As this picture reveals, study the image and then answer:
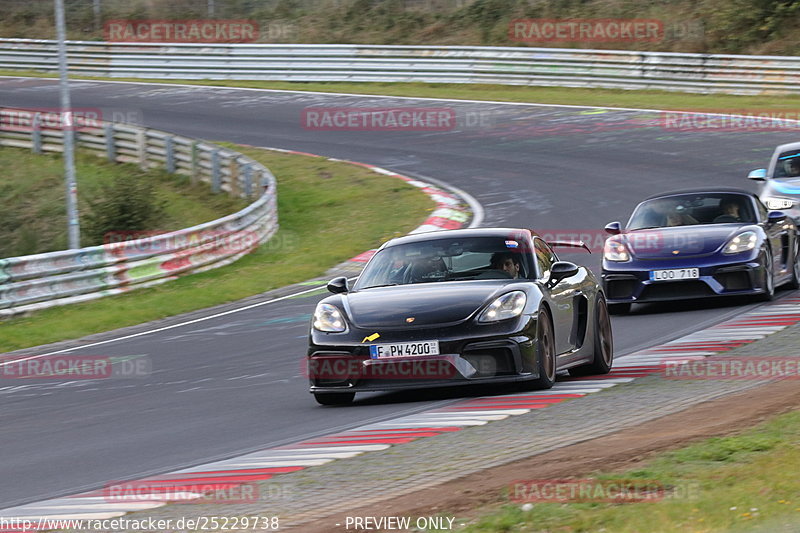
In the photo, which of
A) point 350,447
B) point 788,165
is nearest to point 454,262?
point 350,447

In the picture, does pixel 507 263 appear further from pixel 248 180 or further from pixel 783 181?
pixel 248 180

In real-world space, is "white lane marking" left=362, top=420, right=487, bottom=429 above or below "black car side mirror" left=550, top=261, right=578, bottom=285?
below

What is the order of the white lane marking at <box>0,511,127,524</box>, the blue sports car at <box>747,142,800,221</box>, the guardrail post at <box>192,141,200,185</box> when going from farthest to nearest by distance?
the guardrail post at <box>192,141,200,185</box>, the blue sports car at <box>747,142,800,221</box>, the white lane marking at <box>0,511,127,524</box>

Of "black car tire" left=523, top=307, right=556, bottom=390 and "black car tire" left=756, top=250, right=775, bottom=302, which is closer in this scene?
"black car tire" left=523, top=307, right=556, bottom=390

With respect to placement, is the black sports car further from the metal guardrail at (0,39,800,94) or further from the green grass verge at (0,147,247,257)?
the metal guardrail at (0,39,800,94)

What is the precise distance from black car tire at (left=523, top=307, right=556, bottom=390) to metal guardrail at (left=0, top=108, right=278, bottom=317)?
30.7 ft

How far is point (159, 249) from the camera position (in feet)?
62.8

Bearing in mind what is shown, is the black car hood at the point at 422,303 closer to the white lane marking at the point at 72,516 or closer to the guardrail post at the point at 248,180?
the white lane marking at the point at 72,516

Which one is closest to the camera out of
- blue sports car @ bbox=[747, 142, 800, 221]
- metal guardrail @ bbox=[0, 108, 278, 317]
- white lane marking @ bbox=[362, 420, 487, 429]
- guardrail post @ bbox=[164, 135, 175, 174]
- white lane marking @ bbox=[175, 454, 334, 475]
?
white lane marking @ bbox=[175, 454, 334, 475]

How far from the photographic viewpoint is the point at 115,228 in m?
24.9

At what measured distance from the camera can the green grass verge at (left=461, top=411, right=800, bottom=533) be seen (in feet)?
16.5

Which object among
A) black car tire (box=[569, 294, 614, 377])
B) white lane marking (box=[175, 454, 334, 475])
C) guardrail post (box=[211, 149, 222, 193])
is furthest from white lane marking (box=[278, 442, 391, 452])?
guardrail post (box=[211, 149, 222, 193])

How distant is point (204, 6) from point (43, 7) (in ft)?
23.8

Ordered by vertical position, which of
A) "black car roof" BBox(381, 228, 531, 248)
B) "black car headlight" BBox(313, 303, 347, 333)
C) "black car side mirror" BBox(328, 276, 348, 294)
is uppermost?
"black car roof" BBox(381, 228, 531, 248)
